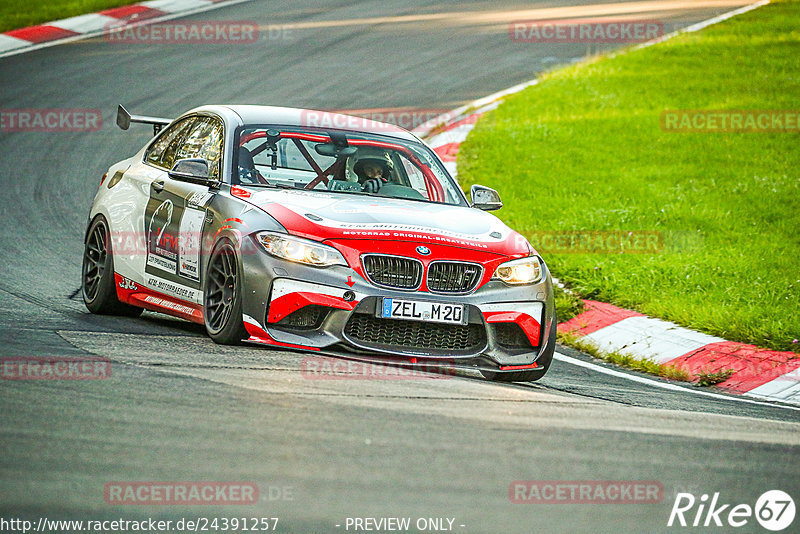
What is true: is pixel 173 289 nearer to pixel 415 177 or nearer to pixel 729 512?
pixel 415 177

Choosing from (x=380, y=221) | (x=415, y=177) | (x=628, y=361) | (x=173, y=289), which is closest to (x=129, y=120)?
(x=173, y=289)

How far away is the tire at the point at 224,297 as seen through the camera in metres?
6.64

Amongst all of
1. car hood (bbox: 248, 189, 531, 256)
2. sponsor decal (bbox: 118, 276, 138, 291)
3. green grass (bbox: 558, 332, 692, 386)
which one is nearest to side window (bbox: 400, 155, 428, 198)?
car hood (bbox: 248, 189, 531, 256)

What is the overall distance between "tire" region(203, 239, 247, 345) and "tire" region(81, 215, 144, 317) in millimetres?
1537

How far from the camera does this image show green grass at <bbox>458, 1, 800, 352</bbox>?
9.85m

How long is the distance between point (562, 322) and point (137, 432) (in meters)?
5.64

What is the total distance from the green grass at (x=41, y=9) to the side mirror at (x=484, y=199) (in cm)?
1531

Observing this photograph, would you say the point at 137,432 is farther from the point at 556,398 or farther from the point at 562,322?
the point at 562,322

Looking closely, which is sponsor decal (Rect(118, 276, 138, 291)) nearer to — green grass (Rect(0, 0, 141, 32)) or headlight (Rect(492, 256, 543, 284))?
headlight (Rect(492, 256, 543, 284))

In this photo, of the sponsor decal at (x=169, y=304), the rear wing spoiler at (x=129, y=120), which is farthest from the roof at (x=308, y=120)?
the sponsor decal at (x=169, y=304)

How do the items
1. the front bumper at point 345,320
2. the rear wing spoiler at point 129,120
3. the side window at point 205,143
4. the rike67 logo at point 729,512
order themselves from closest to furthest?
the rike67 logo at point 729,512
the front bumper at point 345,320
the side window at point 205,143
the rear wing spoiler at point 129,120

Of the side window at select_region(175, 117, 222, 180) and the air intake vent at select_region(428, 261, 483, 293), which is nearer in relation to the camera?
the air intake vent at select_region(428, 261, 483, 293)

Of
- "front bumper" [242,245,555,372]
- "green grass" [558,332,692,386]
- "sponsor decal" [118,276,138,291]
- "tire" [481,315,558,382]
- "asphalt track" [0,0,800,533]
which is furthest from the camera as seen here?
"green grass" [558,332,692,386]

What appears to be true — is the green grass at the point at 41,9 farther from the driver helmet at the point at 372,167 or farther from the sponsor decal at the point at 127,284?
the driver helmet at the point at 372,167
